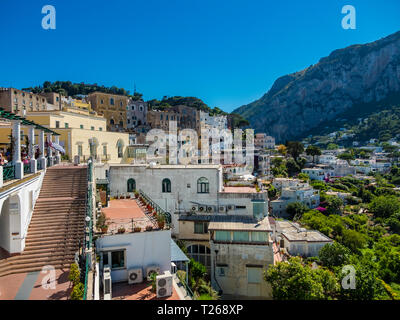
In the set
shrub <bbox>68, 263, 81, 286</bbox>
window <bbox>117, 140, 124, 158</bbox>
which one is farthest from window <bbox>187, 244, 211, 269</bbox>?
window <bbox>117, 140, 124, 158</bbox>

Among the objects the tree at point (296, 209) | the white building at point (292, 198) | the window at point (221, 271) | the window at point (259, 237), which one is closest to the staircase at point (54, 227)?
the window at point (221, 271)

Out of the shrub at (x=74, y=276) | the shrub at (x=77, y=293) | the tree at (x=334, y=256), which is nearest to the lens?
the shrub at (x=77, y=293)

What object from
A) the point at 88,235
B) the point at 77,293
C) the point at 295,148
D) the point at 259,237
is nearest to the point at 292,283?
the point at 259,237

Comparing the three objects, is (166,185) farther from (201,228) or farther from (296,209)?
(296,209)

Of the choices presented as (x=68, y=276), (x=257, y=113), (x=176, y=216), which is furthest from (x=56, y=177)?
(x=257, y=113)

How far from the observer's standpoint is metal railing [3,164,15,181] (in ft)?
30.9

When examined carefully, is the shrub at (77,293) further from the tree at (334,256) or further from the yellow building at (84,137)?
the tree at (334,256)

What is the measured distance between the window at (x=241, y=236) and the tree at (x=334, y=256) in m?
15.8

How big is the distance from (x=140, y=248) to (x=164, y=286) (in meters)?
2.18

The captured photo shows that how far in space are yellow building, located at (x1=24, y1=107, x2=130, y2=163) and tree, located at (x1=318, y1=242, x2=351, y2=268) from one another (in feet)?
88.4

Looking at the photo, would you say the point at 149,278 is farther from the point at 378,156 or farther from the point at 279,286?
the point at 378,156

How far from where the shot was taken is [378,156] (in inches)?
4318

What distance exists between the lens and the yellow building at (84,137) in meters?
25.0

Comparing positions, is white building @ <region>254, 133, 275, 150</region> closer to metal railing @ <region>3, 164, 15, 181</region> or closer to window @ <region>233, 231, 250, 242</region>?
window @ <region>233, 231, 250, 242</region>
